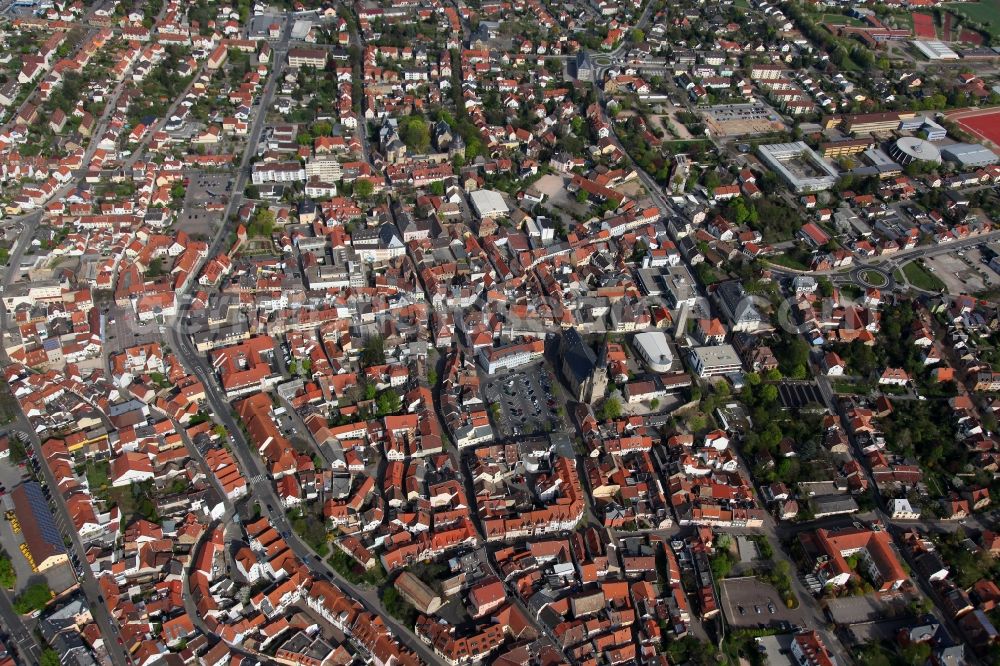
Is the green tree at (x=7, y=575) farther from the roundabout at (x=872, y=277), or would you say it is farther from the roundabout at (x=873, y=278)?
the roundabout at (x=873, y=278)

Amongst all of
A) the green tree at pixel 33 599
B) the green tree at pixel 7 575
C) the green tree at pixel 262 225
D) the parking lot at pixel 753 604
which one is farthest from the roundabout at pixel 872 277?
the green tree at pixel 7 575

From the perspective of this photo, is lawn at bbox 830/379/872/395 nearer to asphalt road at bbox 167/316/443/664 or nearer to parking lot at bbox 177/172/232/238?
asphalt road at bbox 167/316/443/664

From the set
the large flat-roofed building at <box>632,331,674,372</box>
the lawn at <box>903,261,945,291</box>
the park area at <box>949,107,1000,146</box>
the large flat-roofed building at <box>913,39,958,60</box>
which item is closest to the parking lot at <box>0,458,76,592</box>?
the large flat-roofed building at <box>632,331,674,372</box>

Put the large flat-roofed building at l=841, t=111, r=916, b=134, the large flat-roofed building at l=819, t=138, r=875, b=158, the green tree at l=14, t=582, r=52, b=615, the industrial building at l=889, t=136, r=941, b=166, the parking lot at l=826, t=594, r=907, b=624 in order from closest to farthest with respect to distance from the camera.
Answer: the green tree at l=14, t=582, r=52, b=615 < the parking lot at l=826, t=594, r=907, b=624 < the industrial building at l=889, t=136, r=941, b=166 < the large flat-roofed building at l=819, t=138, r=875, b=158 < the large flat-roofed building at l=841, t=111, r=916, b=134

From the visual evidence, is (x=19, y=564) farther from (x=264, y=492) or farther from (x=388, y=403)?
(x=388, y=403)

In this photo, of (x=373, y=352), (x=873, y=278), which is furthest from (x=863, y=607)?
(x=373, y=352)

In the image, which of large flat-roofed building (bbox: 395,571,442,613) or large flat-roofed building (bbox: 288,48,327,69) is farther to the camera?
large flat-roofed building (bbox: 288,48,327,69)
